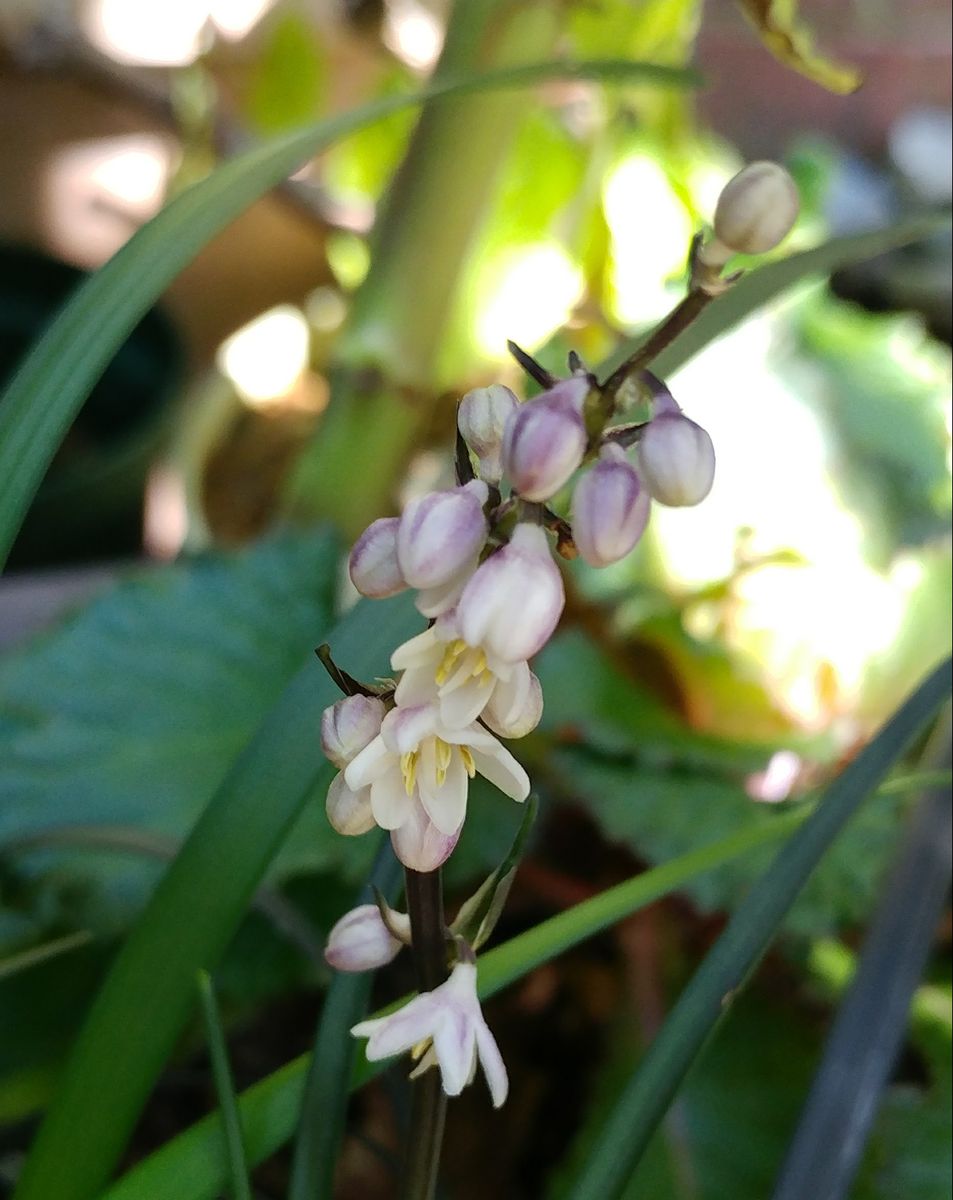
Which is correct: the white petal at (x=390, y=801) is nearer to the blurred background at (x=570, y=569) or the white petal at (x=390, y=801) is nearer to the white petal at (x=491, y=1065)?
the white petal at (x=491, y=1065)

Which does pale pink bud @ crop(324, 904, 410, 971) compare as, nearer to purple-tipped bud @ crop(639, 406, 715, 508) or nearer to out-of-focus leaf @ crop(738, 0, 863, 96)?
purple-tipped bud @ crop(639, 406, 715, 508)

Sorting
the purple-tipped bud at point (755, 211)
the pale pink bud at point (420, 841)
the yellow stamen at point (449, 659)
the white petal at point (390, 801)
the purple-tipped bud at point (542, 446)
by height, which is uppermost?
the purple-tipped bud at point (755, 211)

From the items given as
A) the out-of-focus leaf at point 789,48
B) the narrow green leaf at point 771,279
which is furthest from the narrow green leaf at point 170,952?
the out-of-focus leaf at point 789,48

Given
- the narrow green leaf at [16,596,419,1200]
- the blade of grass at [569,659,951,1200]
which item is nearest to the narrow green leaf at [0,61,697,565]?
the narrow green leaf at [16,596,419,1200]

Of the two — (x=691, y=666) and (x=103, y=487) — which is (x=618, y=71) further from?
(x=103, y=487)

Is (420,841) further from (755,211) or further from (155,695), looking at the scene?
(155,695)

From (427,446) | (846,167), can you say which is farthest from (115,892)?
(846,167)

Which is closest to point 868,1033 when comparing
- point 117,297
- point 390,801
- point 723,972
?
point 723,972
